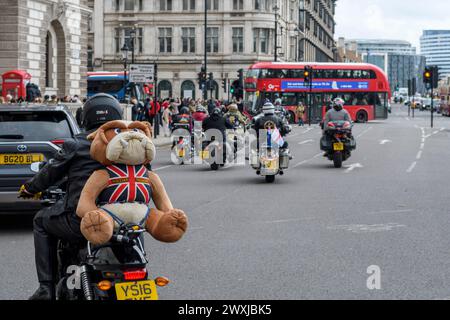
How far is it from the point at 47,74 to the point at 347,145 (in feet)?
62.7

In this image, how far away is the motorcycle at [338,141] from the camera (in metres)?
22.6

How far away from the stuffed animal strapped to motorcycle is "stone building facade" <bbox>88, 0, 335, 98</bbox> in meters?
84.5

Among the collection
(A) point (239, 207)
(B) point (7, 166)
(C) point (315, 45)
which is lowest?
(A) point (239, 207)

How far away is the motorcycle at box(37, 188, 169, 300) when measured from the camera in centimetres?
493

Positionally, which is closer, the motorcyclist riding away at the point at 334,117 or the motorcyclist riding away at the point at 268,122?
the motorcyclist riding away at the point at 268,122

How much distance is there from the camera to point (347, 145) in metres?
22.7

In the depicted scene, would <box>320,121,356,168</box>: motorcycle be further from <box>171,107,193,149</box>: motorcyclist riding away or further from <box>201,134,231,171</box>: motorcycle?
<box>171,107,193,149</box>: motorcyclist riding away

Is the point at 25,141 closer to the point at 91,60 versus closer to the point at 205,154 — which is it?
the point at 205,154

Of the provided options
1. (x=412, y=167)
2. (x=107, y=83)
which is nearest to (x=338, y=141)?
(x=412, y=167)

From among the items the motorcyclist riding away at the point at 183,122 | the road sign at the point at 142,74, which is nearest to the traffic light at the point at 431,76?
the road sign at the point at 142,74

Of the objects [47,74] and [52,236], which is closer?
[52,236]

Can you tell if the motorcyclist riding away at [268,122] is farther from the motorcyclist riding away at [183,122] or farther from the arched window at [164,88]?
the arched window at [164,88]
